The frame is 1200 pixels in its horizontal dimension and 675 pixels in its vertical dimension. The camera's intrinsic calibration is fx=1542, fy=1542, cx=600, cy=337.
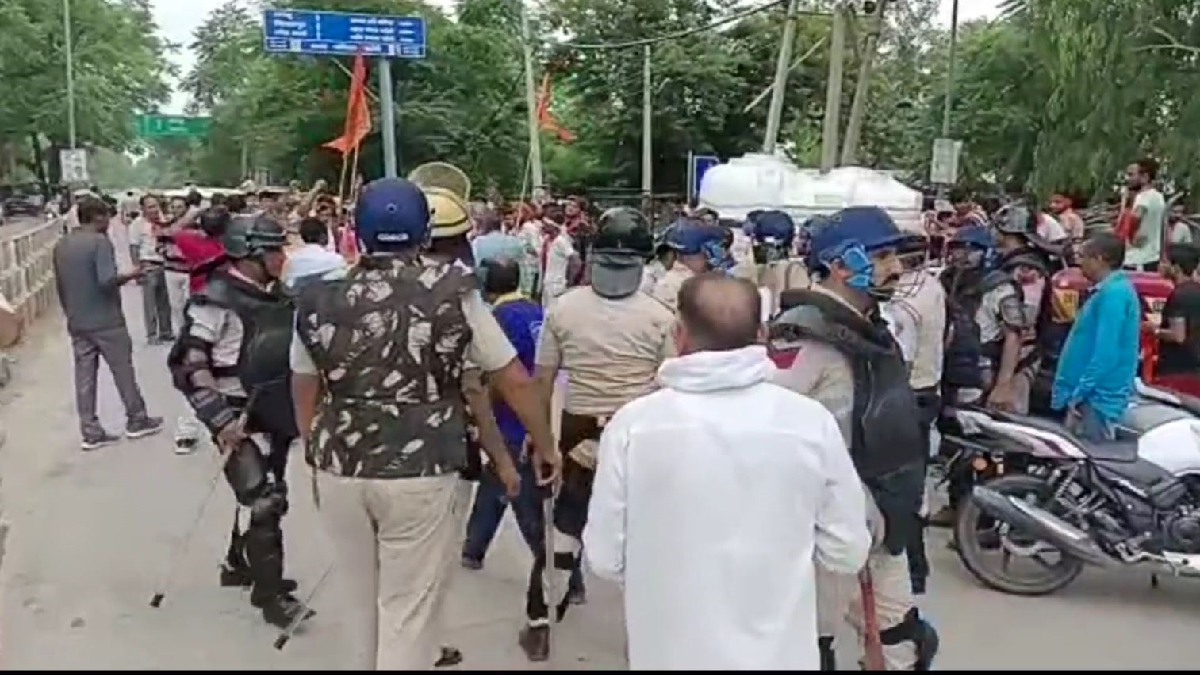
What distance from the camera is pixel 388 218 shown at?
14.7 feet

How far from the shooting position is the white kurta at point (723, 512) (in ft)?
10.5

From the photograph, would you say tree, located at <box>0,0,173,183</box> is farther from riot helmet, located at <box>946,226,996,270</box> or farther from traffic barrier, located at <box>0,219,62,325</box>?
riot helmet, located at <box>946,226,996,270</box>

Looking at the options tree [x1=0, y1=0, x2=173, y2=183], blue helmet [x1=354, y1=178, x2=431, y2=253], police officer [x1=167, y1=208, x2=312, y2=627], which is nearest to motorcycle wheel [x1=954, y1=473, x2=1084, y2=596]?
police officer [x1=167, y1=208, x2=312, y2=627]

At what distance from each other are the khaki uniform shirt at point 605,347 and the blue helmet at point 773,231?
12.4 ft

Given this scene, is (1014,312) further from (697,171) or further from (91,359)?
(697,171)

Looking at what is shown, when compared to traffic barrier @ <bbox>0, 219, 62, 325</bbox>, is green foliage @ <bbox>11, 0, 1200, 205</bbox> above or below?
above

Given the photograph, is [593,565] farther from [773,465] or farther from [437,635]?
[437,635]

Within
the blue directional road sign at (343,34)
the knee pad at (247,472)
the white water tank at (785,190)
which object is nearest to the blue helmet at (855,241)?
the knee pad at (247,472)

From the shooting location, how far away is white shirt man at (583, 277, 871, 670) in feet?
Answer: 10.5

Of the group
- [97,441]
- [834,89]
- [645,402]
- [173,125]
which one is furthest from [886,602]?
[173,125]

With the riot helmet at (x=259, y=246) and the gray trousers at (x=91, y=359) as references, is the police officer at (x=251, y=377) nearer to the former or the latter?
the riot helmet at (x=259, y=246)

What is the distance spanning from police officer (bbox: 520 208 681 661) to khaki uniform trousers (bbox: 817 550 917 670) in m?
1.44

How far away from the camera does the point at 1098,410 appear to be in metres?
7.04

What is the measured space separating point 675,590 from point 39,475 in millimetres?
7352
